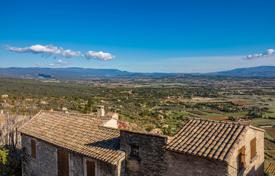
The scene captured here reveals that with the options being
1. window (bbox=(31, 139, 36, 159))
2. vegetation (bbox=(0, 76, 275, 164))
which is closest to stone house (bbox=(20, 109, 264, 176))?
window (bbox=(31, 139, 36, 159))

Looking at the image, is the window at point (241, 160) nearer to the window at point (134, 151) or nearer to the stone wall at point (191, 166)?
the stone wall at point (191, 166)

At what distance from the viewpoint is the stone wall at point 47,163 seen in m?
16.1

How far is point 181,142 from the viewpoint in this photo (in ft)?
47.3

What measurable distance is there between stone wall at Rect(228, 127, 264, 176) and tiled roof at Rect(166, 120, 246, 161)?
1.07ft

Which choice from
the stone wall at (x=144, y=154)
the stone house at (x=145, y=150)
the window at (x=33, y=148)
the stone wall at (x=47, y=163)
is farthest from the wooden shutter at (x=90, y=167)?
the window at (x=33, y=148)

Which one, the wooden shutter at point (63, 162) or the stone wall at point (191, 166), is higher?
the stone wall at point (191, 166)

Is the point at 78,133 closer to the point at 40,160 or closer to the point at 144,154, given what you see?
the point at 40,160

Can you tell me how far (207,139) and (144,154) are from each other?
9.59ft

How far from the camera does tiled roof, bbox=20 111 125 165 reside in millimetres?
16484

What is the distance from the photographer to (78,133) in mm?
19234

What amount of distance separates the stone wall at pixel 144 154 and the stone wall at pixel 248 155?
9.50 feet

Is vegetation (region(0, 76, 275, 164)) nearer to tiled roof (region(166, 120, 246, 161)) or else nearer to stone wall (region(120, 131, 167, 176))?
stone wall (region(120, 131, 167, 176))

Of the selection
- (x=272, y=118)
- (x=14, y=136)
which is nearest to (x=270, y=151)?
(x=14, y=136)

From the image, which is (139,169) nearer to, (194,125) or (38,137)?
(194,125)
